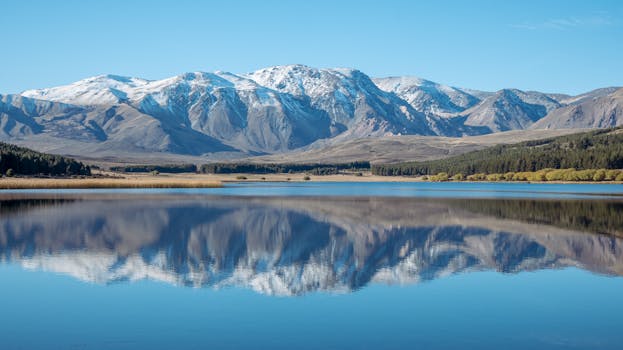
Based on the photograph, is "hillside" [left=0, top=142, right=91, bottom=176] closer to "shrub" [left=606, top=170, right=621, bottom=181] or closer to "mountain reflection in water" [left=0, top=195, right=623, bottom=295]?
"mountain reflection in water" [left=0, top=195, right=623, bottom=295]

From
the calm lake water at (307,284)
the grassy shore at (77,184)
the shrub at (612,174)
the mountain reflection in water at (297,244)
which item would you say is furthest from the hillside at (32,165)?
the shrub at (612,174)

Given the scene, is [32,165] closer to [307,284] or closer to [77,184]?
[77,184]

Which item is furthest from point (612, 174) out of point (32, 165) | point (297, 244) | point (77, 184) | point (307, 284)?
point (307, 284)

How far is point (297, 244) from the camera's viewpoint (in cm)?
4150

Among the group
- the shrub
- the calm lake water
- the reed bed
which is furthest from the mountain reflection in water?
the shrub

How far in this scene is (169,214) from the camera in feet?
200

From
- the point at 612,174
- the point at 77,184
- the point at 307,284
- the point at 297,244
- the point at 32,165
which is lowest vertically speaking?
the point at 77,184

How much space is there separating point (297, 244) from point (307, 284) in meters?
13.2

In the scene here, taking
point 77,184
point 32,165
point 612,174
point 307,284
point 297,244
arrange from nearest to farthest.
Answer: point 307,284 → point 297,244 → point 77,184 → point 32,165 → point 612,174

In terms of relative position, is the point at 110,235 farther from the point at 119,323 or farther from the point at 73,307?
the point at 119,323

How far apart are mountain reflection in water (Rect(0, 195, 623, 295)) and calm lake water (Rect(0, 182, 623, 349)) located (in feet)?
0.49

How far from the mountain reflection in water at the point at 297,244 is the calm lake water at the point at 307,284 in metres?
0.15

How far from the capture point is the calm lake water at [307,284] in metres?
20.3

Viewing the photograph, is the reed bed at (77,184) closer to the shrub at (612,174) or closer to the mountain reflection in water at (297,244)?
the mountain reflection in water at (297,244)
